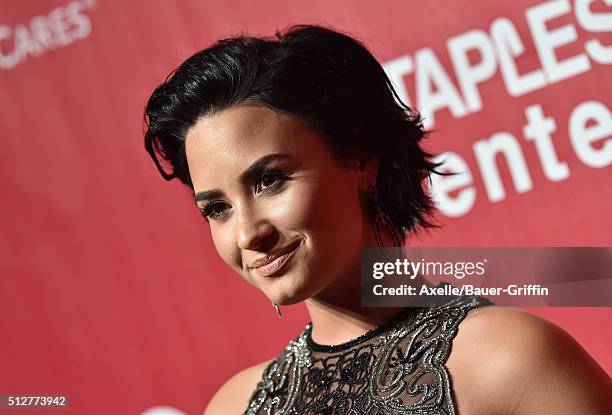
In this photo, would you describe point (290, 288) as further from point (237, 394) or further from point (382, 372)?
point (237, 394)

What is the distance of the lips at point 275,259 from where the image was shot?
1.12 m

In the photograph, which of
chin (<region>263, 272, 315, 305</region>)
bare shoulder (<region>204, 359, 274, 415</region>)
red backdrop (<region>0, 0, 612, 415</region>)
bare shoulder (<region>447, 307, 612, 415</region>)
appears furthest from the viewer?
red backdrop (<region>0, 0, 612, 415</region>)

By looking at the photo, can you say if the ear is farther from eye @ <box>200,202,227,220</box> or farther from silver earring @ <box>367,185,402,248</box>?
eye @ <box>200,202,227,220</box>

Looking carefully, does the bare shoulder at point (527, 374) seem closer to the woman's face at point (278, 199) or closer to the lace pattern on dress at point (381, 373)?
the lace pattern on dress at point (381, 373)

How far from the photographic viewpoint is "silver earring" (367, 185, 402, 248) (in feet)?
3.99

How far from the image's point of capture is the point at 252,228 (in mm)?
1116

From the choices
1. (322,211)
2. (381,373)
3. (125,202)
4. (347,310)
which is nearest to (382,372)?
(381,373)

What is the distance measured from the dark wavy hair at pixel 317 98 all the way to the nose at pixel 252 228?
0.43ft

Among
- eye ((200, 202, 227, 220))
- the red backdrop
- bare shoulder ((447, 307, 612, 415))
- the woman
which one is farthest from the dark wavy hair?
the red backdrop

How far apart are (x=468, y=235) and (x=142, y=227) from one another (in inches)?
27.1

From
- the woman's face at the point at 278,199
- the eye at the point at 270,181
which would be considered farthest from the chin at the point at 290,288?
the eye at the point at 270,181

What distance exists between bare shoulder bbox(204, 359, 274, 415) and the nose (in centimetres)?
34

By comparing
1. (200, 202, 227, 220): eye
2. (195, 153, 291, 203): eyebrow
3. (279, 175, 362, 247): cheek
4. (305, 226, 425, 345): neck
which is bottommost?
(305, 226, 425, 345): neck

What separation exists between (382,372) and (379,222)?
0.20m
